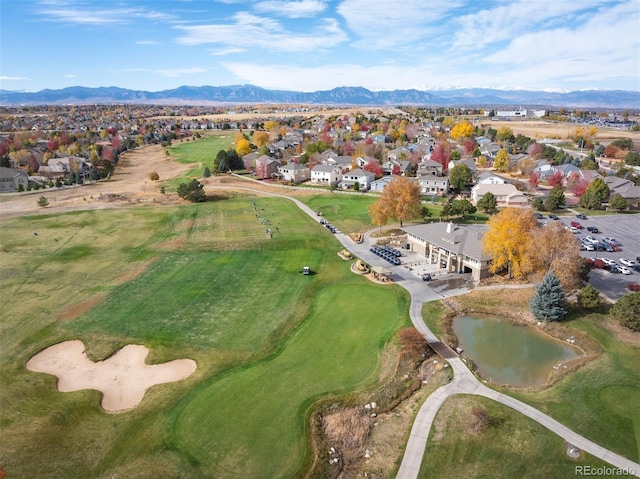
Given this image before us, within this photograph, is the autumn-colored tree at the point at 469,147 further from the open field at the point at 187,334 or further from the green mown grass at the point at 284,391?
the green mown grass at the point at 284,391

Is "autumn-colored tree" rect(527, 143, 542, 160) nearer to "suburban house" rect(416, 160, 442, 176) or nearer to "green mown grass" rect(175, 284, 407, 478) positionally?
"suburban house" rect(416, 160, 442, 176)

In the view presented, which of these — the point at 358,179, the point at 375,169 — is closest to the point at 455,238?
the point at 358,179

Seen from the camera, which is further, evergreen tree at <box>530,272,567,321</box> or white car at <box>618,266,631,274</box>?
white car at <box>618,266,631,274</box>

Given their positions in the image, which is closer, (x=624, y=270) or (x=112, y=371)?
(x=112, y=371)

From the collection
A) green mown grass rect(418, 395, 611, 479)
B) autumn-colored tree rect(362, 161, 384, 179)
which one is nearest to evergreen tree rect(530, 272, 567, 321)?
green mown grass rect(418, 395, 611, 479)

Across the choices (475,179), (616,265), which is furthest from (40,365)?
(475,179)

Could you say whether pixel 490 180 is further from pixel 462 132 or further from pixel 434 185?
pixel 462 132

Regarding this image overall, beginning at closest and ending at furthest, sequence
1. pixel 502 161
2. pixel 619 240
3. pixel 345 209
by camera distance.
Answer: pixel 619 240, pixel 345 209, pixel 502 161
